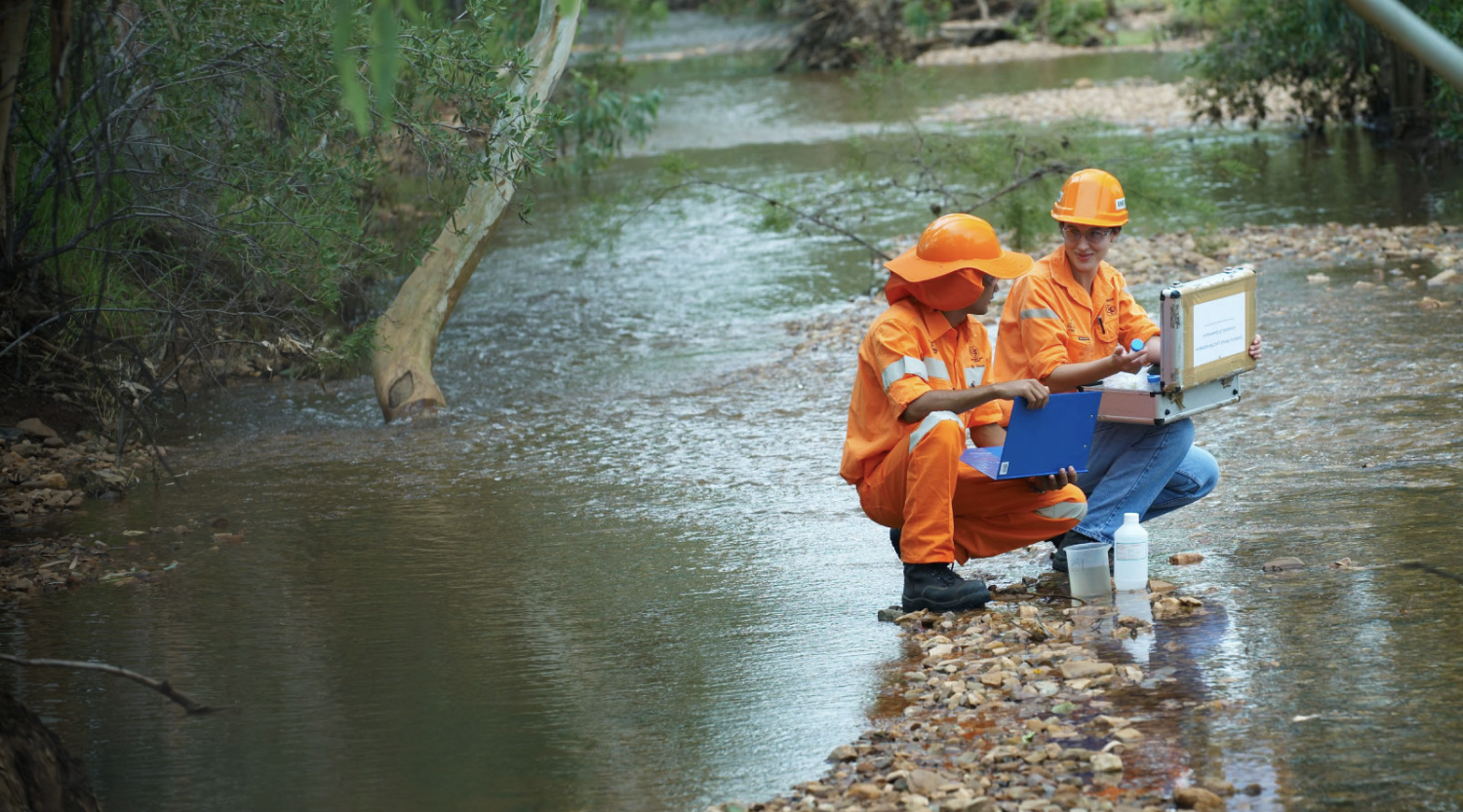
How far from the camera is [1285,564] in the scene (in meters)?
5.38

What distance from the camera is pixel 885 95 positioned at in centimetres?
2602

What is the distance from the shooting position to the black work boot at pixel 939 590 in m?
5.22

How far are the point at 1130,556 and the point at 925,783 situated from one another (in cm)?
174

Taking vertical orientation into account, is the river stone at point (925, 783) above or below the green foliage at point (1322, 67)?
below

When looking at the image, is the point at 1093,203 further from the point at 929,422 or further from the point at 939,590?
the point at 939,590

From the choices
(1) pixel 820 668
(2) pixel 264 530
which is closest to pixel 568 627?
(1) pixel 820 668

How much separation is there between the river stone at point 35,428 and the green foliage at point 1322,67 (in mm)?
12680

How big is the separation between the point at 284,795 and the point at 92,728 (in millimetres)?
1029

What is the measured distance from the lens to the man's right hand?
199 inches

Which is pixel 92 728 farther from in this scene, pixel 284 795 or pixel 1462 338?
pixel 1462 338

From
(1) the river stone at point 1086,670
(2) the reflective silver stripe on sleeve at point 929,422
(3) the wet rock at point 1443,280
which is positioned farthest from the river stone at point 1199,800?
(3) the wet rock at point 1443,280

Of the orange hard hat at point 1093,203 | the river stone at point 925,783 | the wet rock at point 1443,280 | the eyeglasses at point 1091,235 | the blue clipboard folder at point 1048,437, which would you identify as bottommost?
the wet rock at point 1443,280

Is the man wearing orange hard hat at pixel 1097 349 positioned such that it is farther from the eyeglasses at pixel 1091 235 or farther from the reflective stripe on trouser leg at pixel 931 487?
the reflective stripe on trouser leg at pixel 931 487

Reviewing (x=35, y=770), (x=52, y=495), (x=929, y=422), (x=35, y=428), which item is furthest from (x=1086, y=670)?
(x=35, y=428)
